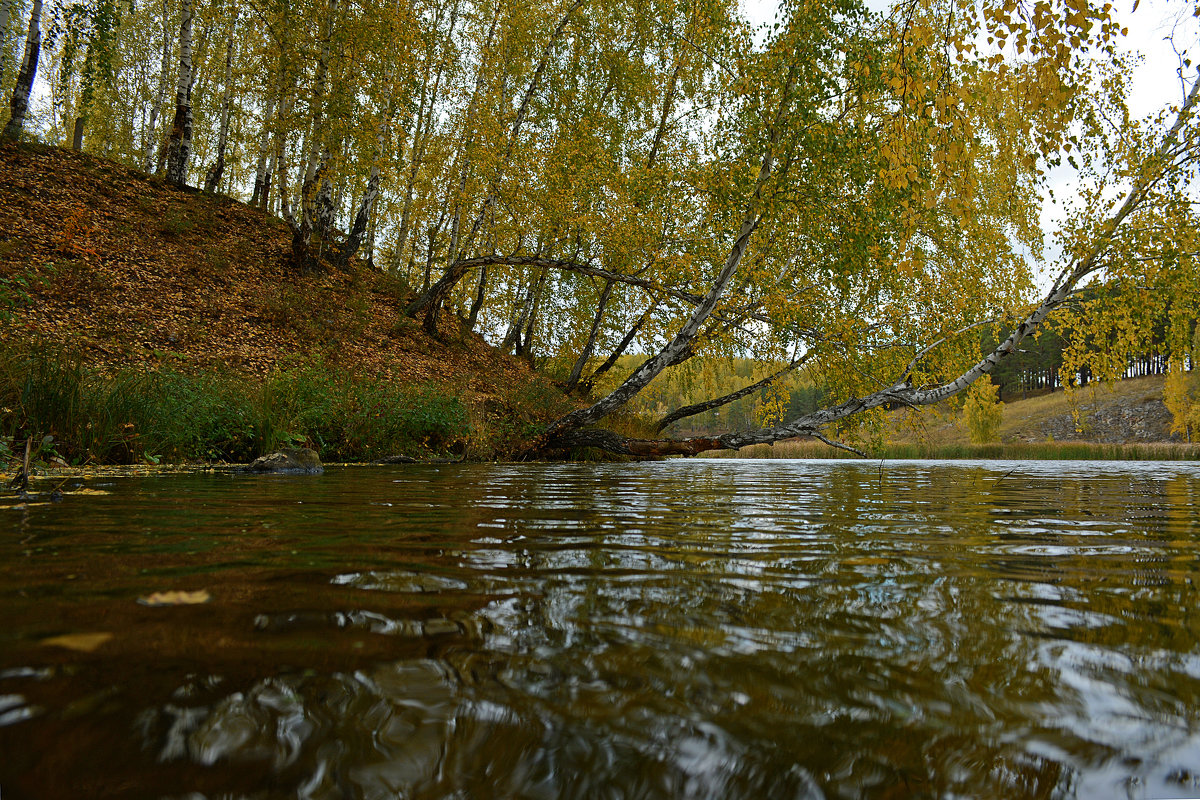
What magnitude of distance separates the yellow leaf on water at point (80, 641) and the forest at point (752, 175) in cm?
604

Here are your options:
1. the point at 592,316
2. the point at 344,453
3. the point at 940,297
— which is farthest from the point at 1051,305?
the point at 592,316

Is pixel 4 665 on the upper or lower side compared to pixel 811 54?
lower

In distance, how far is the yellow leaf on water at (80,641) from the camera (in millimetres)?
1321

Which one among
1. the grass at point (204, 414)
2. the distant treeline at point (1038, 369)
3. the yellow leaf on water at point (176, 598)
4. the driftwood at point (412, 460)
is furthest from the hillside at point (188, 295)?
the distant treeline at point (1038, 369)

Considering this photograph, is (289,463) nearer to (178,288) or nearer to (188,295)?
(188,295)

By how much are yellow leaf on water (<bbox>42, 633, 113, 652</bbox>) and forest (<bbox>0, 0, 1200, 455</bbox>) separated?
604cm

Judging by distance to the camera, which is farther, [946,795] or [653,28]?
[653,28]

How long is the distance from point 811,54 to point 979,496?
7.13m

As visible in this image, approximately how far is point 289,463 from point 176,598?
6.24 m

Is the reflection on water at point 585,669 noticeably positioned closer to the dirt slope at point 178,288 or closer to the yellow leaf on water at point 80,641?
the yellow leaf on water at point 80,641

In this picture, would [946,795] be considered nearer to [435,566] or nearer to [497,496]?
[435,566]

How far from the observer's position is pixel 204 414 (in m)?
7.74

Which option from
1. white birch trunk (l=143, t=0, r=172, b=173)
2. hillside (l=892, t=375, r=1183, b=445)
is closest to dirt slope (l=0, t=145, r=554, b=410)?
white birch trunk (l=143, t=0, r=172, b=173)

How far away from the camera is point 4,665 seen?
1205 mm
